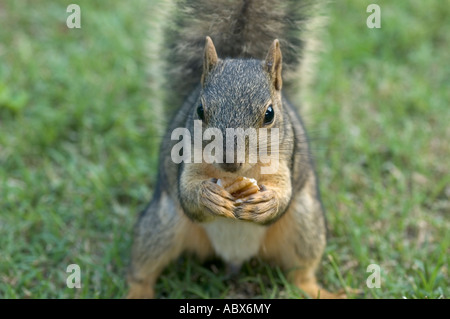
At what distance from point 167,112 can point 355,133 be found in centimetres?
125

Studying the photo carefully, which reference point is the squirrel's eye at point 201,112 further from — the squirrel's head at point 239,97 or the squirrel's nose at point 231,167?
the squirrel's nose at point 231,167

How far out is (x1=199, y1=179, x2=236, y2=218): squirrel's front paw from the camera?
88.0 inches

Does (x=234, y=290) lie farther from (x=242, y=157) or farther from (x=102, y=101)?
(x=102, y=101)

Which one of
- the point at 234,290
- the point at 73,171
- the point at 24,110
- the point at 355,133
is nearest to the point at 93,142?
the point at 73,171

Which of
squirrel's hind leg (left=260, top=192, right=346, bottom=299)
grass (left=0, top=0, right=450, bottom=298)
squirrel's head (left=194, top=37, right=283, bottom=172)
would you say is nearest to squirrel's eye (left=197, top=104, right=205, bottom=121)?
squirrel's head (left=194, top=37, right=283, bottom=172)

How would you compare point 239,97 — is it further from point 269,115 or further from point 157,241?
point 157,241

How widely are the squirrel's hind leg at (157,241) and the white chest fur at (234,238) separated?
0.09 metres

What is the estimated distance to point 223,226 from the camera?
2.53m

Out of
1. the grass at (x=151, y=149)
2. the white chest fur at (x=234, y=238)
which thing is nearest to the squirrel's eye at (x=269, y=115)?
the white chest fur at (x=234, y=238)

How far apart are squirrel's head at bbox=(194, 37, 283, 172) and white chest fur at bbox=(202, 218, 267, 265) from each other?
17.7 inches

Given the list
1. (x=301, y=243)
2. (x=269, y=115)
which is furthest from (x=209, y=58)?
(x=301, y=243)

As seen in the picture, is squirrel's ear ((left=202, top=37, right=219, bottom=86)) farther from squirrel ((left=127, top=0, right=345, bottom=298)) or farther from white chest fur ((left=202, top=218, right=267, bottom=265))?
white chest fur ((left=202, top=218, right=267, bottom=265))

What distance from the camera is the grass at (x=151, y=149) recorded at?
2832 millimetres

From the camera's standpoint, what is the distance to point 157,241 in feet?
8.66
